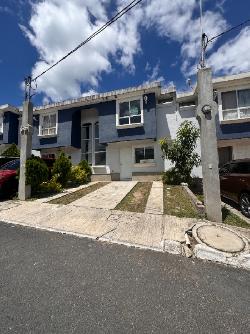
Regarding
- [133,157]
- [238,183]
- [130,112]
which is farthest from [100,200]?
[130,112]

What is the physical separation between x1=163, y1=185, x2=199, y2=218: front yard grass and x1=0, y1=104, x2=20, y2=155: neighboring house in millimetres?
16974

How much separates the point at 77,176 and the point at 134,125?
5.72 m

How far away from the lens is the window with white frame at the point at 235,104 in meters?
14.7

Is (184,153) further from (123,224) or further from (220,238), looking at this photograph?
(220,238)

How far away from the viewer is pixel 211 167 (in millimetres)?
6883

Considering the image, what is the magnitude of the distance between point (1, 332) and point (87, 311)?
0.98m

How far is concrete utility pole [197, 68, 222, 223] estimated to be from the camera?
6785 millimetres

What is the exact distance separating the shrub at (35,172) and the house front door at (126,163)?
753 centimetres

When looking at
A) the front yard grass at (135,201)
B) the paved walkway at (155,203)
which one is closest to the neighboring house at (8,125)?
A: the front yard grass at (135,201)

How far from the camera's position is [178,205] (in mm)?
8328

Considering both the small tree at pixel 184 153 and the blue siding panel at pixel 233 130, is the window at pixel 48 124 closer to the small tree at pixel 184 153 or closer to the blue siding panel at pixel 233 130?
the small tree at pixel 184 153

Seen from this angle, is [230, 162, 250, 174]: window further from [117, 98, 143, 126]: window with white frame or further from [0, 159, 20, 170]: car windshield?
[0, 159, 20, 170]: car windshield

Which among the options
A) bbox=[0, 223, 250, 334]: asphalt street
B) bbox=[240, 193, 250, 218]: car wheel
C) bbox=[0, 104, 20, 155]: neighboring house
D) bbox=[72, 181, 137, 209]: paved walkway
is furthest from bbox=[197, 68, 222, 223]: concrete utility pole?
bbox=[0, 104, 20, 155]: neighboring house

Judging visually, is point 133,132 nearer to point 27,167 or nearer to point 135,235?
point 27,167
